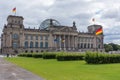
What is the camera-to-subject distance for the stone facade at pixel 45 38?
14750 centimetres

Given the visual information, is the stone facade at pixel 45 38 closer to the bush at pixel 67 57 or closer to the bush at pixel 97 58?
the bush at pixel 67 57

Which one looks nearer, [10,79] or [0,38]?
[10,79]

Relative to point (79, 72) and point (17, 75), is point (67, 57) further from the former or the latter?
point (17, 75)

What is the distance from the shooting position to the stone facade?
148 metres

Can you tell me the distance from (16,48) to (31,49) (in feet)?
36.9

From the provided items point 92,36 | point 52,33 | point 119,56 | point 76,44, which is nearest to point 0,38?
point 52,33

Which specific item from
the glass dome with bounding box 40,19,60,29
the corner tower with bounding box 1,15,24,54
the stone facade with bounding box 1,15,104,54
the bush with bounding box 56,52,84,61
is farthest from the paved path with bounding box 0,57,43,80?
the glass dome with bounding box 40,19,60,29

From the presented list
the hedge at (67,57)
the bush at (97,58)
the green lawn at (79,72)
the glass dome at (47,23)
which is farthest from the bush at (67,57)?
the glass dome at (47,23)

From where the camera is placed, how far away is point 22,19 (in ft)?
504

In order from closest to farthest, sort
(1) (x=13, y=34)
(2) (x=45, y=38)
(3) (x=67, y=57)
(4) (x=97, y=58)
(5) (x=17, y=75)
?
(5) (x=17, y=75) → (4) (x=97, y=58) → (3) (x=67, y=57) → (1) (x=13, y=34) → (2) (x=45, y=38)

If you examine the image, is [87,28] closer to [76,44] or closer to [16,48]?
[76,44]

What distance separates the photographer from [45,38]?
162000 millimetres

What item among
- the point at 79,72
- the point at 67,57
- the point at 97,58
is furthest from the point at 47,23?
the point at 79,72

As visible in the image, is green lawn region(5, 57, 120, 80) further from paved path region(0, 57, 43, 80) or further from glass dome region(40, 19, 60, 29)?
glass dome region(40, 19, 60, 29)
